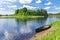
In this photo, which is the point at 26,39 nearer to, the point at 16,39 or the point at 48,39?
the point at 16,39

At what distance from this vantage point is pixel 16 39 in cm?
2070

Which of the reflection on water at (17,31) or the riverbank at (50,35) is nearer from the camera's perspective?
the riverbank at (50,35)

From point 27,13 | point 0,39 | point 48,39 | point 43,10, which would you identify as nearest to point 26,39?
point 0,39

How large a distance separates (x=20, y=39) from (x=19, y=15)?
88.8 m

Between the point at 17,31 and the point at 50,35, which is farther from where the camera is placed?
the point at 17,31

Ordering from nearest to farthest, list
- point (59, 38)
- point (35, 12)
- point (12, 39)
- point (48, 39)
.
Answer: point (59, 38) → point (48, 39) → point (12, 39) → point (35, 12)

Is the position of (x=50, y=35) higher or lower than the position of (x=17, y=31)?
higher

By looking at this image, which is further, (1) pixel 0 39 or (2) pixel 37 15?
(2) pixel 37 15

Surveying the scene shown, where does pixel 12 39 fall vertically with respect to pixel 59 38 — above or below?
below

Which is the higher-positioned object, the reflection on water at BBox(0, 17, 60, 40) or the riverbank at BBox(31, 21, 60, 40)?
the riverbank at BBox(31, 21, 60, 40)

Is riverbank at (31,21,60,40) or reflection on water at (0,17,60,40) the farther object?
reflection on water at (0,17,60,40)

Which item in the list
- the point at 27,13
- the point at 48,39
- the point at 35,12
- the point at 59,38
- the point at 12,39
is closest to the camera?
the point at 59,38

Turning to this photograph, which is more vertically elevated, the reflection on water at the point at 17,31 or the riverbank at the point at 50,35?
the riverbank at the point at 50,35

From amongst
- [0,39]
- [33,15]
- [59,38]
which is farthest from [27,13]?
[59,38]
